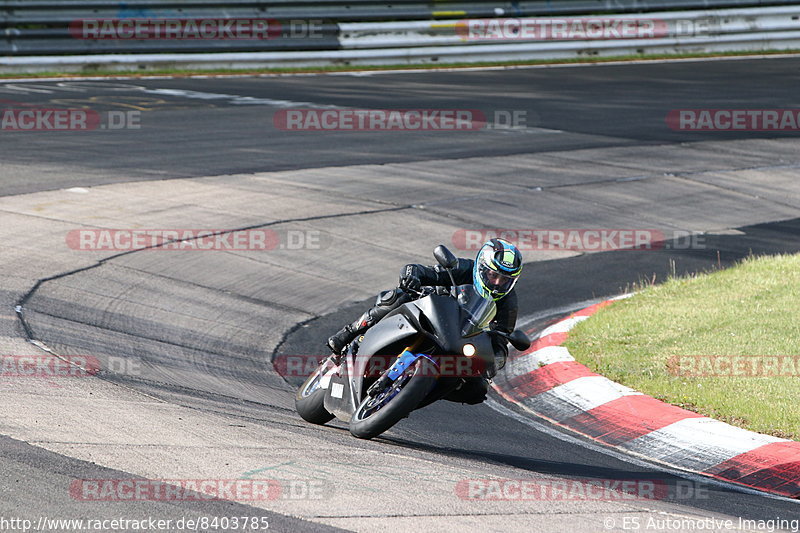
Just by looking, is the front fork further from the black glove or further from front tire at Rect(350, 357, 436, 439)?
the black glove

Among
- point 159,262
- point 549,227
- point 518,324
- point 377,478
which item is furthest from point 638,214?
point 377,478

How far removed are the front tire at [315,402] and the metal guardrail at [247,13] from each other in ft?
65.0

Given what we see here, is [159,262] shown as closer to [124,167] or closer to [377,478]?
[124,167]

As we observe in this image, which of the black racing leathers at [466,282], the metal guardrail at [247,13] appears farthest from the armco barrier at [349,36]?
the black racing leathers at [466,282]

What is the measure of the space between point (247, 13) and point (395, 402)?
22513mm

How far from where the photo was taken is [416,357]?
6.54 m

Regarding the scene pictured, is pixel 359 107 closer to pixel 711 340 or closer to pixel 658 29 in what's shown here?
pixel 711 340

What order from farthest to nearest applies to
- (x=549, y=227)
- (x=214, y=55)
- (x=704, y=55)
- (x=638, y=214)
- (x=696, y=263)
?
(x=704, y=55), (x=214, y=55), (x=638, y=214), (x=549, y=227), (x=696, y=263)

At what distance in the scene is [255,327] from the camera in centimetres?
1006

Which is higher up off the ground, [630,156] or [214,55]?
[214,55]

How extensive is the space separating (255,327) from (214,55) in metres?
17.7

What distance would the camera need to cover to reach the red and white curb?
686 cm

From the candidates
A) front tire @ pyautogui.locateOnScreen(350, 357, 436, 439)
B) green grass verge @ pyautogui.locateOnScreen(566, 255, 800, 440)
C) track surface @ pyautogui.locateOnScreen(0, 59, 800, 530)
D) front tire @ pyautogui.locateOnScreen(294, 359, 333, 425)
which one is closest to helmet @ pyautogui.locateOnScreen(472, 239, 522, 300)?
front tire @ pyautogui.locateOnScreen(350, 357, 436, 439)

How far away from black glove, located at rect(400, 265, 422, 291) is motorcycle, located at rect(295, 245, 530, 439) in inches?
3.4
